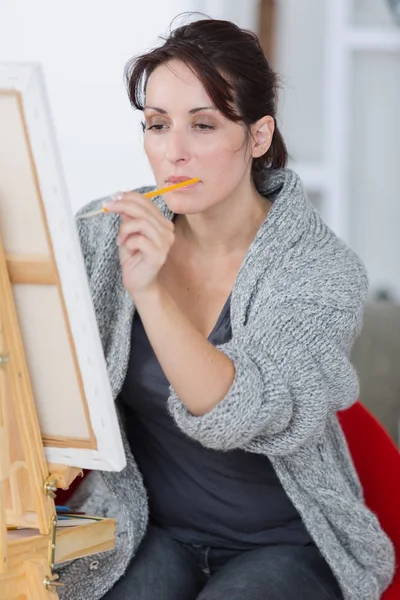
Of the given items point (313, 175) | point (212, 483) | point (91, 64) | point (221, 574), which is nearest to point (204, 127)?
point (212, 483)

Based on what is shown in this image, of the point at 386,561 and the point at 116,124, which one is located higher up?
the point at 116,124

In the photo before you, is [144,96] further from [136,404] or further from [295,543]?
[295,543]

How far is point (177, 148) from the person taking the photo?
4.30 ft

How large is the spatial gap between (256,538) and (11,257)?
0.63 m

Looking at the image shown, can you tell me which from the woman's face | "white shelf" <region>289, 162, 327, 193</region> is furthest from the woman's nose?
"white shelf" <region>289, 162, 327, 193</region>

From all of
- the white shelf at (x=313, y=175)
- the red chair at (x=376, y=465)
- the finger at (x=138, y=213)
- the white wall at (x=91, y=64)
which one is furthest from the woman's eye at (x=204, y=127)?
the white shelf at (x=313, y=175)

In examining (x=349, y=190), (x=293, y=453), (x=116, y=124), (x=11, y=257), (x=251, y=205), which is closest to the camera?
(x=11, y=257)

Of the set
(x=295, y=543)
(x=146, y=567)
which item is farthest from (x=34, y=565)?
(x=295, y=543)

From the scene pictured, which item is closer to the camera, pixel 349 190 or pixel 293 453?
A: pixel 293 453

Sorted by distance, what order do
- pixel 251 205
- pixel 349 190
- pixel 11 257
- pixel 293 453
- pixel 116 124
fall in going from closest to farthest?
1. pixel 11 257
2. pixel 293 453
3. pixel 251 205
4. pixel 116 124
5. pixel 349 190

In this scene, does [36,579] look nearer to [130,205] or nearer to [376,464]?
[130,205]

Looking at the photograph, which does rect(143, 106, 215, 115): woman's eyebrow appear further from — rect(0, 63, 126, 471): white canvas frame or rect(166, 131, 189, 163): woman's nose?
rect(0, 63, 126, 471): white canvas frame

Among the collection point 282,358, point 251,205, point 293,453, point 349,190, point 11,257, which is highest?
point 11,257

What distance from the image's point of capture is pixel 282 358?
4.20ft
